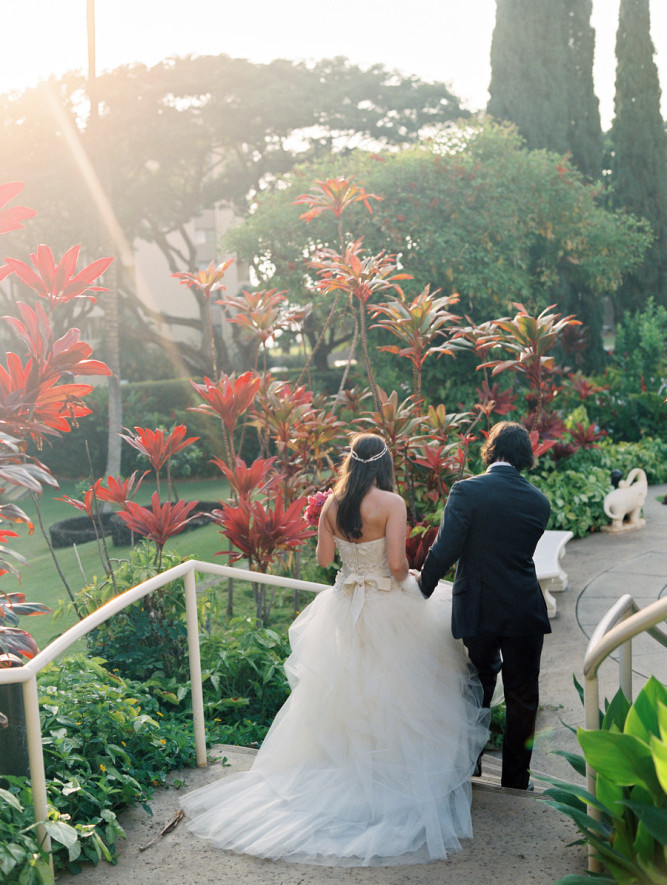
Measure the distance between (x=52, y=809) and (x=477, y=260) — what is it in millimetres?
9532


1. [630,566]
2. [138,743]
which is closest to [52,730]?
[138,743]

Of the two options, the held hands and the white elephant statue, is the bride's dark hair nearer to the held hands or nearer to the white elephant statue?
the held hands

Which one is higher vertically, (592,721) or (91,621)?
(91,621)

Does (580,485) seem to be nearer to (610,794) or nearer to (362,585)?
(362,585)

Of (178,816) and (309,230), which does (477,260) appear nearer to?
(309,230)

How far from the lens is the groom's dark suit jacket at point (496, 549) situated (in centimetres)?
346

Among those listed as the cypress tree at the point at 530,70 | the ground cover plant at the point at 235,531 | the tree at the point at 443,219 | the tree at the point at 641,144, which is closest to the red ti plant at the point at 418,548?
the ground cover plant at the point at 235,531

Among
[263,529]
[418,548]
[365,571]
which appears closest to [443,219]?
[263,529]

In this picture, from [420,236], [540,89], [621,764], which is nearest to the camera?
[621,764]

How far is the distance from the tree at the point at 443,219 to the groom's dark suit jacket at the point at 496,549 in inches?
289

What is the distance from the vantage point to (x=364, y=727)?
3.39 metres

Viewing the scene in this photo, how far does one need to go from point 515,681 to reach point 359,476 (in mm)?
1082

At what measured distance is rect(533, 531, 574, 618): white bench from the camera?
655 centimetres

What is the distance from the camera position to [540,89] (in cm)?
1695
